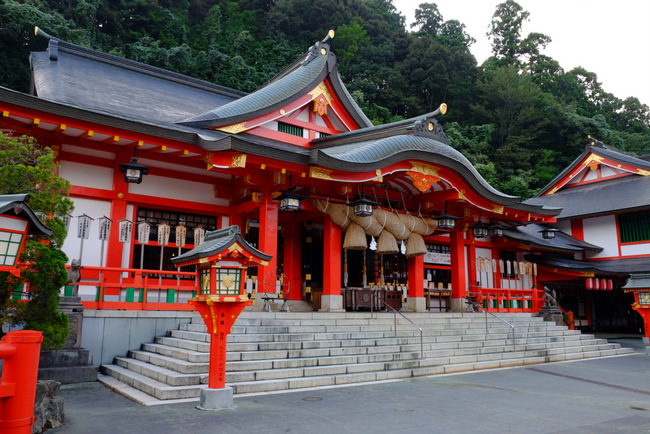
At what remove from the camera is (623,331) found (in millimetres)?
23781

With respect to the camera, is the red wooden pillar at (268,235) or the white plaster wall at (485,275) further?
the white plaster wall at (485,275)

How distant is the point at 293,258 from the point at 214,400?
8.15m

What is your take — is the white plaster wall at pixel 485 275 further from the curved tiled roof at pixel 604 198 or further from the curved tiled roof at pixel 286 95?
the curved tiled roof at pixel 286 95

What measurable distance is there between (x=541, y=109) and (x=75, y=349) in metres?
42.1

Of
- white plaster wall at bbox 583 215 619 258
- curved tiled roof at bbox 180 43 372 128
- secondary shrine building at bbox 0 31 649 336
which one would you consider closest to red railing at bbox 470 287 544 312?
secondary shrine building at bbox 0 31 649 336

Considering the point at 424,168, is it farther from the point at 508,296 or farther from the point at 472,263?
the point at 472,263

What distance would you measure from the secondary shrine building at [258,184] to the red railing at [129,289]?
35 millimetres

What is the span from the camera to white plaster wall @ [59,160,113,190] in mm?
10969

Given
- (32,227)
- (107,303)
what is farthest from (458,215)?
(32,227)

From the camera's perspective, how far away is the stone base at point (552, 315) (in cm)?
1593

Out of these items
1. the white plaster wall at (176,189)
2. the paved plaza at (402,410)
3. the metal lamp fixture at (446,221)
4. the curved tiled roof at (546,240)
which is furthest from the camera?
the curved tiled roof at (546,240)

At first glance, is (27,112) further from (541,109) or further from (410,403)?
(541,109)

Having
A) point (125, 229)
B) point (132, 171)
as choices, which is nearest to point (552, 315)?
point (125, 229)

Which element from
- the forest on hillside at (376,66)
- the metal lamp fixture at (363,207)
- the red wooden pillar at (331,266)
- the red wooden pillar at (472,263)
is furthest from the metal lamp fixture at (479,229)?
the forest on hillside at (376,66)
